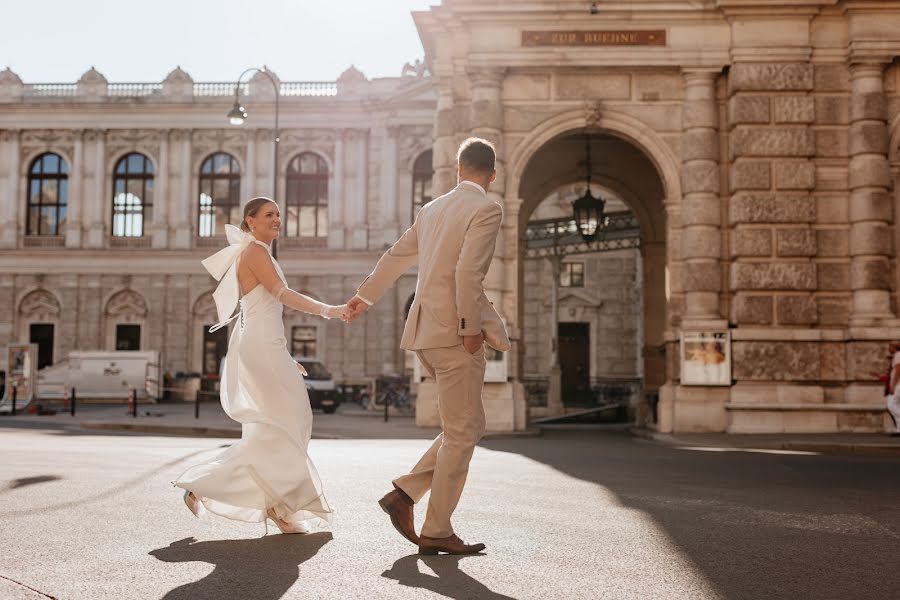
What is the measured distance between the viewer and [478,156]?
6.06 metres

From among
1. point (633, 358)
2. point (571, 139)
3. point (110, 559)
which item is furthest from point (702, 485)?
point (633, 358)

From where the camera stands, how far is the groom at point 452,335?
5.74m

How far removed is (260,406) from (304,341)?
3845 centimetres

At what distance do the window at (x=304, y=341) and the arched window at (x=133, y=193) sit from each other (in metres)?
8.29

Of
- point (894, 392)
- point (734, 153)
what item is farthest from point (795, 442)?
point (734, 153)

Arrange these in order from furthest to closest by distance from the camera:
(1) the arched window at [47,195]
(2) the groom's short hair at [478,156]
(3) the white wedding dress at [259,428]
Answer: (1) the arched window at [47,195] → (3) the white wedding dress at [259,428] → (2) the groom's short hair at [478,156]

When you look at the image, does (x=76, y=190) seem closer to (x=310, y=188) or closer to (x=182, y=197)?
(x=182, y=197)

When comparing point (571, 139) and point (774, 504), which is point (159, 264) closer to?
point (571, 139)

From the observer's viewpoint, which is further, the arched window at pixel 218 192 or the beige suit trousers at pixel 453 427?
the arched window at pixel 218 192

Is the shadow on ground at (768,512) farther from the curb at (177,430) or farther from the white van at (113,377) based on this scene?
the white van at (113,377)

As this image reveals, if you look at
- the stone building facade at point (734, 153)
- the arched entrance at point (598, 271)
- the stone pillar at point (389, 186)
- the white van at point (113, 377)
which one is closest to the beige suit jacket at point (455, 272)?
the stone building facade at point (734, 153)

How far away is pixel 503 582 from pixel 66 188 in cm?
4527

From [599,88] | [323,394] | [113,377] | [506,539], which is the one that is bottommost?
[323,394]

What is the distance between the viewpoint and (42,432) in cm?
1920
